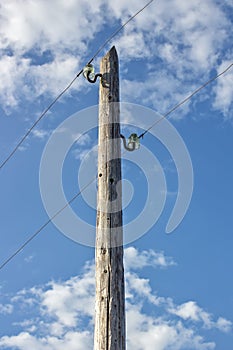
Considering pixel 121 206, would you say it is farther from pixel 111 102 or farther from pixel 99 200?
pixel 111 102

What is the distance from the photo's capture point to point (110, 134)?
615 cm

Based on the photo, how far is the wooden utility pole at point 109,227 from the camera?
5031 mm

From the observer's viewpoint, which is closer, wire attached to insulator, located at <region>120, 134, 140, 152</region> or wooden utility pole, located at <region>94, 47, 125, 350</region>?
wooden utility pole, located at <region>94, 47, 125, 350</region>

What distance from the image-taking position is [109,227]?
552cm

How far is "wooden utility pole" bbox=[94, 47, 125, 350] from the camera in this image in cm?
503

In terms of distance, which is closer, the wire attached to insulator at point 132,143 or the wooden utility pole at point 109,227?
the wooden utility pole at point 109,227

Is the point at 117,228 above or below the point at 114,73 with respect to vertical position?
below

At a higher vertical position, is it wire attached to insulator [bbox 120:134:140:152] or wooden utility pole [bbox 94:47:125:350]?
wire attached to insulator [bbox 120:134:140:152]

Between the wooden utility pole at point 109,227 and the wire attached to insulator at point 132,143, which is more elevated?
the wire attached to insulator at point 132,143

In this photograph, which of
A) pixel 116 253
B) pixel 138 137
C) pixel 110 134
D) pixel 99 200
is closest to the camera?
pixel 116 253

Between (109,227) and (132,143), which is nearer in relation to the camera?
(109,227)

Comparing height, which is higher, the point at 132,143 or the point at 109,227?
the point at 132,143

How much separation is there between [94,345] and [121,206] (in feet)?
4.71

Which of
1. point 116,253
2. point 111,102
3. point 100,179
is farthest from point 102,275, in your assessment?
point 111,102
